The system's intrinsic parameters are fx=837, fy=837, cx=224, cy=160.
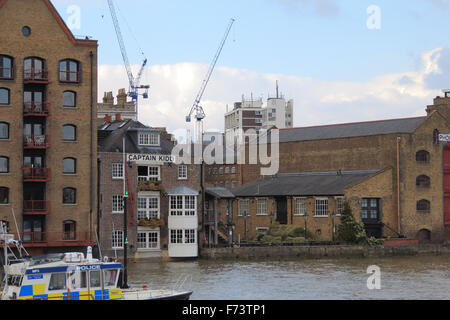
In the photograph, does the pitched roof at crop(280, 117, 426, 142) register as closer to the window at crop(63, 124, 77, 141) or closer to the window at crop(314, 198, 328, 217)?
the window at crop(314, 198, 328, 217)

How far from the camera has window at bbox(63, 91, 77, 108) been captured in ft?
222

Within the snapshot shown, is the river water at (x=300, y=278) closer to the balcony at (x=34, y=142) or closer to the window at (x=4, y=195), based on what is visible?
the window at (x=4, y=195)

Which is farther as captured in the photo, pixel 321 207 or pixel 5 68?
pixel 321 207

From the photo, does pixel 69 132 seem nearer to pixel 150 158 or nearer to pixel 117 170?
pixel 117 170

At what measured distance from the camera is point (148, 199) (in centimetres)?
7119

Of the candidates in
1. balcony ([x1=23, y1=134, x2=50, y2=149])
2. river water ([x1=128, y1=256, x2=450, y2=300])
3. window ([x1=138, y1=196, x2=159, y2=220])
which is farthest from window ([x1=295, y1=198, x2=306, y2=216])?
balcony ([x1=23, y1=134, x2=50, y2=149])

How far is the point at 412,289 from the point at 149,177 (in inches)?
1073

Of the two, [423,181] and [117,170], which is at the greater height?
[117,170]

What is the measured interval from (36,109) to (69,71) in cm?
418

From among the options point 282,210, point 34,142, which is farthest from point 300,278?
point 282,210

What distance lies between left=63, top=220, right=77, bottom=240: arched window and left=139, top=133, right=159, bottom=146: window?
9.79 m

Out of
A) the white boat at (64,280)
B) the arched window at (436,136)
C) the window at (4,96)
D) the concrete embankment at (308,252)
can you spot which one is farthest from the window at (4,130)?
the arched window at (436,136)
